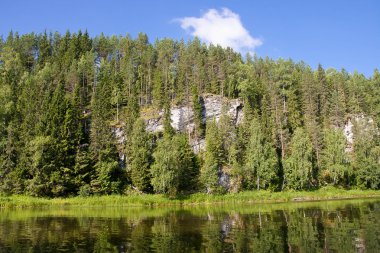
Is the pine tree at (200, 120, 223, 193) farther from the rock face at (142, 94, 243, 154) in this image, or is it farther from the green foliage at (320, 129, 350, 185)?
the green foliage at (320, 129, 350, 185)

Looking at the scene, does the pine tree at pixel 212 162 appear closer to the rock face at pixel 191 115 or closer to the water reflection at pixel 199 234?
the rock face at pixel 191 115

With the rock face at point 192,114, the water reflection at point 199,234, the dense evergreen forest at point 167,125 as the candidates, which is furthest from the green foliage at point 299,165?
the water reflection at point 199,234

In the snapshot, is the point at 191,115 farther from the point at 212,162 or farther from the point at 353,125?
the point at 353,125

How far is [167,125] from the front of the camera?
95.8 metres

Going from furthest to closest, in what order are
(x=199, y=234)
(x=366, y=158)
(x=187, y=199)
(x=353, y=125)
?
(x=353, y=125), (x=366, y=158), (x=187, y=199), (x=199, y=234)

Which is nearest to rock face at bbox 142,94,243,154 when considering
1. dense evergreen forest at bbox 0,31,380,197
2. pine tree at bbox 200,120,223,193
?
dense evergreen forest at bbox 0,31,380,197

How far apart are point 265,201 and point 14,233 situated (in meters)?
56.5

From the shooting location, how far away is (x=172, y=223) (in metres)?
43.8

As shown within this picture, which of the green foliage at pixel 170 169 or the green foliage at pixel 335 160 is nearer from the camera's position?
the green foliage at pixel 170 169

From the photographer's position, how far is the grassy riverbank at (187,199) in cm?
7206

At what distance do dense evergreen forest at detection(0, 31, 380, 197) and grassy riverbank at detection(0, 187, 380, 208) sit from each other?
2884 mm

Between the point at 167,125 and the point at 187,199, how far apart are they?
2504 centimetres

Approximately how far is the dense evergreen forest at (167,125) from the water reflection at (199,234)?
34835mm

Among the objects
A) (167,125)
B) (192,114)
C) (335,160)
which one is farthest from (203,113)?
A: (335,160)
